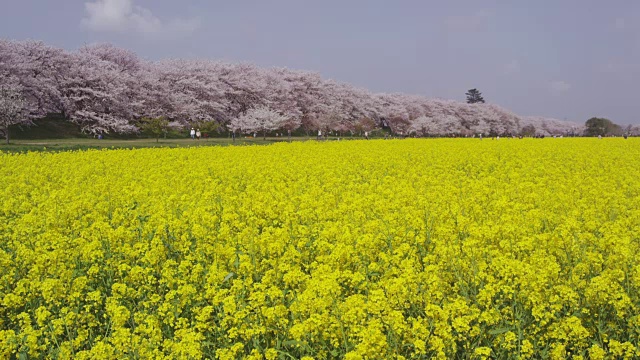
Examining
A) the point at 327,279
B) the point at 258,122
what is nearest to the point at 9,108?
the point at 258,122

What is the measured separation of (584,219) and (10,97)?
4621cm

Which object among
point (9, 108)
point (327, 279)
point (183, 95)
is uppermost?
point (183, 95)

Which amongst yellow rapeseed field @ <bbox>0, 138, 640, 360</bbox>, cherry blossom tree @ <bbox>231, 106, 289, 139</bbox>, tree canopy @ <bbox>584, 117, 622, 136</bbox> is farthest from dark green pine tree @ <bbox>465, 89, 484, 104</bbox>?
yellow rapeseed field @ <bbox>0, 138, 640, 360</bbox>

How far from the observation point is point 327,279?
5.29 m

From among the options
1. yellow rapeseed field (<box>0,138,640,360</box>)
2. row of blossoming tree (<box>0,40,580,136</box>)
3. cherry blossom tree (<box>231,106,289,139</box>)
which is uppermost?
row of blossoming tree (<box>0,40,580,136</box>)

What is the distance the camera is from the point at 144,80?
199ft

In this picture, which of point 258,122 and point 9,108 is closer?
point 9,108

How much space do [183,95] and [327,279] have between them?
61.4 metres

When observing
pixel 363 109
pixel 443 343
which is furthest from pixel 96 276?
pixel 363 109

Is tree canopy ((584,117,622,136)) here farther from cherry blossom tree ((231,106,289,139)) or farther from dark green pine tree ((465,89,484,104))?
cherry blossom tree ((231,106,289,139))

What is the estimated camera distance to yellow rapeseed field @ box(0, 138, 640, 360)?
15.9ft

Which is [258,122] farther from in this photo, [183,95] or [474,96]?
[474,96]

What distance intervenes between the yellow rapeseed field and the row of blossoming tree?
130ft

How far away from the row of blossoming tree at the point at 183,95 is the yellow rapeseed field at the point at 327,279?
39.5 m
